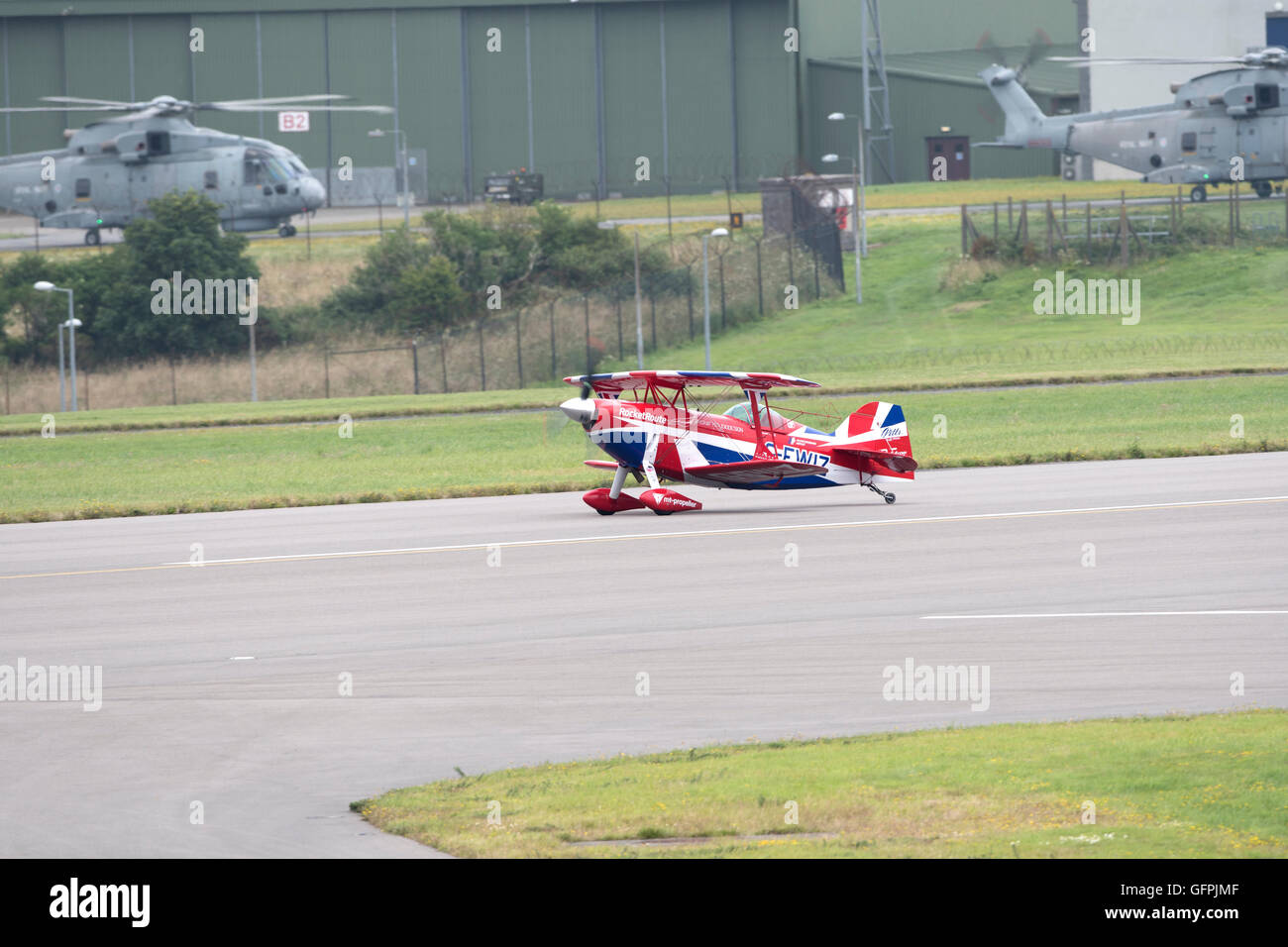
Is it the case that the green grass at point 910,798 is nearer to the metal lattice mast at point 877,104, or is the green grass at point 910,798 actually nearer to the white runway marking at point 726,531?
the white runway marking at point 726,531

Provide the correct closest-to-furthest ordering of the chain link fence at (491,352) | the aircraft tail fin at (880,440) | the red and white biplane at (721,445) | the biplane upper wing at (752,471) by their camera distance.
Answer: the red and white biplane at (721,445), the biplane upper wing at (752,471), the aircraft tail fin at (880,440), the chain link fence at (491,352)

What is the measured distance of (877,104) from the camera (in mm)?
90625

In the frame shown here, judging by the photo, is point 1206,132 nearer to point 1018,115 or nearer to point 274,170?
point 1018,115

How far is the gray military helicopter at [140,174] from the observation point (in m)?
69.4

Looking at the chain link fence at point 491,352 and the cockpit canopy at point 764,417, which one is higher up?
the chain link fence at point 491,352

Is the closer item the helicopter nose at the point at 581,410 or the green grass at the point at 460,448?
the helicopter nose at the point at 581,410

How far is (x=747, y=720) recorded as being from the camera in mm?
12711

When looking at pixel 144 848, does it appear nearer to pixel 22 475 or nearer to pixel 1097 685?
pixel 1097 685

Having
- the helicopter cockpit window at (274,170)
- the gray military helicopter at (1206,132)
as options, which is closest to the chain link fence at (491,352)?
the helicopter cockpit window at (274,170)

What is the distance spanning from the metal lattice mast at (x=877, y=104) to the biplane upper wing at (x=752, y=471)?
63.4 meters

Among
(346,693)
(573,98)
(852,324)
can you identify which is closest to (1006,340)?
(852,324)

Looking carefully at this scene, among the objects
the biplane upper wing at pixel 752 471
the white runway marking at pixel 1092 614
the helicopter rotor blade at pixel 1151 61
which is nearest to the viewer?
the white runway marking at pixel 1092 614

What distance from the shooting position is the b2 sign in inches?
3406

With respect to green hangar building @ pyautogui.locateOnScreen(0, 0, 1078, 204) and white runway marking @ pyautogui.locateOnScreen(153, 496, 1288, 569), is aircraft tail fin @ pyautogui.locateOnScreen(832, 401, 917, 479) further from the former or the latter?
green hangar building @ pyautogui.locateOnScreen(0, 0, 1078, 204)
